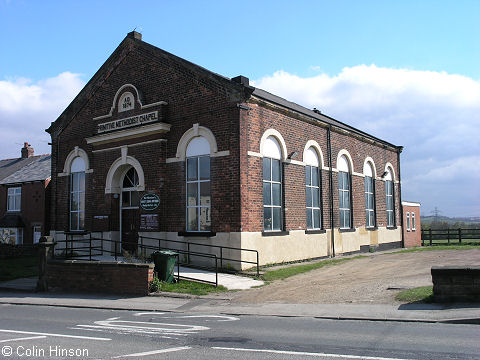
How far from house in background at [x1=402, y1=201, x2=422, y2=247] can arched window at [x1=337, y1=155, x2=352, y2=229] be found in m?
8.49

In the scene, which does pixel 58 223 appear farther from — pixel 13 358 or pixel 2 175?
pixel 2 175

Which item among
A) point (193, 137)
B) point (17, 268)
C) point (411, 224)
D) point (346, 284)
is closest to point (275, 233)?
point (346, 284)

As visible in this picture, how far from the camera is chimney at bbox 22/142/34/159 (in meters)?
41.1

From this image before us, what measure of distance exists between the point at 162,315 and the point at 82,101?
14.7 metres

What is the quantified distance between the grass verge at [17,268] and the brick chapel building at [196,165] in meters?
2.18

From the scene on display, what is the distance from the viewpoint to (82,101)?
2184cm

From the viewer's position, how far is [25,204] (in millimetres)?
32688

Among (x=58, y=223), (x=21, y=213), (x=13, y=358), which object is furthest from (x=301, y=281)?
(x=21, y=213)

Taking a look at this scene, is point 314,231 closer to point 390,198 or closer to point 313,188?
point 313,188

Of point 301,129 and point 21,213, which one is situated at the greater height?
point 301,129

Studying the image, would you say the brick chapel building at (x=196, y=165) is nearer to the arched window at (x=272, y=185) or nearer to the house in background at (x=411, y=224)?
the arched window at (x=272, y=185)

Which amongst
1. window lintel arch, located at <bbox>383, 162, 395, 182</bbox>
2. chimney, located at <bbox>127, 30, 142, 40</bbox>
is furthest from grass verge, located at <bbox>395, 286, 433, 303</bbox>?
window lintel arch, located at <bbox>383, 162, 395, 182</bbox>

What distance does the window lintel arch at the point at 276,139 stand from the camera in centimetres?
1716

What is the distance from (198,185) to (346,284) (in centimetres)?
663
